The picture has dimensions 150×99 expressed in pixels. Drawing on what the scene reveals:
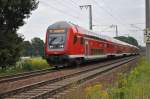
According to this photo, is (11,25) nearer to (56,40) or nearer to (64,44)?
(56,40)

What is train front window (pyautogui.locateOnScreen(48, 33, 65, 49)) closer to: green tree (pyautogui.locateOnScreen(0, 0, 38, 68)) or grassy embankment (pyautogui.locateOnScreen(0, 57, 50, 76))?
green tree (pyautogui.locateOnScreen(0, 0, 38, 68))

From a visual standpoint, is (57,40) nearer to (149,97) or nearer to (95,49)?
(95,49)

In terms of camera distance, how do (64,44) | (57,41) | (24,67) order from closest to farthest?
(64,44), (57,41), (24,67)

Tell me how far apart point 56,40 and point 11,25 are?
3482mm

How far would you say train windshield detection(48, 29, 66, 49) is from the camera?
30.4 metres

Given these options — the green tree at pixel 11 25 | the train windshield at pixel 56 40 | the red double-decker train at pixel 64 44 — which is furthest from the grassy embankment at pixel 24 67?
the train windshield at pixel 56 40

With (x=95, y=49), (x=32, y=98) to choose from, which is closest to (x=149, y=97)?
(x=32, y=98)

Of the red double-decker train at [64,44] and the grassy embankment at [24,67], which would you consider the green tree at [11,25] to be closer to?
the grassy embankment at [24,67]

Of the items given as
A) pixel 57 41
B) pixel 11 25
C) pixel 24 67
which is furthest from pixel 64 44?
pixel 24 67

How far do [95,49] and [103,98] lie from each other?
1140 inches

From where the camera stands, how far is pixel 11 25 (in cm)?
3052

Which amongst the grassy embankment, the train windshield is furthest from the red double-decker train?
the grassy embankment

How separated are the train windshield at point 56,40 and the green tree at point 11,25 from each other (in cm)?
225

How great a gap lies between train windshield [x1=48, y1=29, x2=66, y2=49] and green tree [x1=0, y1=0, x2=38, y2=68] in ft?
7.39
